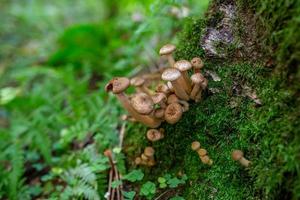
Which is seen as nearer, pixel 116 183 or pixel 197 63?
pixel 197 63

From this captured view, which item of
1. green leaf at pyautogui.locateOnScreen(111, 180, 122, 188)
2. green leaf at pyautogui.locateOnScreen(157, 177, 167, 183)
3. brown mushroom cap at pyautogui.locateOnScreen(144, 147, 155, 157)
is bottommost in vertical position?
green leaf at pyautogui.locateOnScreen(111, 180, 122, 188)

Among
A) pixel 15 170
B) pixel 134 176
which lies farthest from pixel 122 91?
pixel 15 170

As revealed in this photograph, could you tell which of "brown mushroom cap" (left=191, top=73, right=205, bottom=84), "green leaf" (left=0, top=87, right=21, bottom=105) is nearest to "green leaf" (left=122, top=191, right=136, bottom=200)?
"brown mushroom cap" (left=191, top=73, right=205, bottom=84)

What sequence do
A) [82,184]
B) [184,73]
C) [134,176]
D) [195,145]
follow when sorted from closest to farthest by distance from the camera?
[195,145] → [184,73] → [134,176] → [82,184]

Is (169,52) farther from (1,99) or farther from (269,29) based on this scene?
(1,99)

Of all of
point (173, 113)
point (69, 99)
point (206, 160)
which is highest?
point (173, 113)

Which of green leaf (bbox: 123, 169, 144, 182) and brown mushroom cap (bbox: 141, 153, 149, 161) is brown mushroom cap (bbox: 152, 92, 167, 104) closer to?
brown mushroom cap (bbox: 141, 153, 149, 161)

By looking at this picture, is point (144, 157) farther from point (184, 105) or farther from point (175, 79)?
point (175, 79)

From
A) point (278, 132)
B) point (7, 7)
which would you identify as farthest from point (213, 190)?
point (7, 7)
